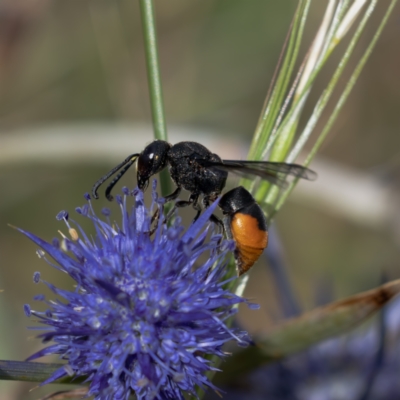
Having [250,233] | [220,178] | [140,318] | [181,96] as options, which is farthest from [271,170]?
[181,96]

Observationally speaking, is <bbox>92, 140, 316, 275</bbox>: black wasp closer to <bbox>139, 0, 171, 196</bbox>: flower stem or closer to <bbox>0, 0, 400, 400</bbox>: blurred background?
<bbox>139, 0, 171, 196</bbox>: flower stem

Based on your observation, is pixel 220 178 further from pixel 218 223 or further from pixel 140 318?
pixel 140 318

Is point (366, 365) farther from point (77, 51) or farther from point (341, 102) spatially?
point (77, 51)

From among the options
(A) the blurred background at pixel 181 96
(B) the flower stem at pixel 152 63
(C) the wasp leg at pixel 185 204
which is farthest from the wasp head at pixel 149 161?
(A) the blurred background at pixel 181 96

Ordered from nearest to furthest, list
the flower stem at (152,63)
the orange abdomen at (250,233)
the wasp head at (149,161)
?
the flower stem at (152,63), the orange abdomen at (250,233), the wasp head at (149,161)

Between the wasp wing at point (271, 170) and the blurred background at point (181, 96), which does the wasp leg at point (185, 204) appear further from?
the blurred background at point (181, 96)

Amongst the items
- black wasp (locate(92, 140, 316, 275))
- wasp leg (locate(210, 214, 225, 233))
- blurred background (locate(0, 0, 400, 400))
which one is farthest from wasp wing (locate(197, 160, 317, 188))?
blurred background (locate(0, 0, 400, 400))
